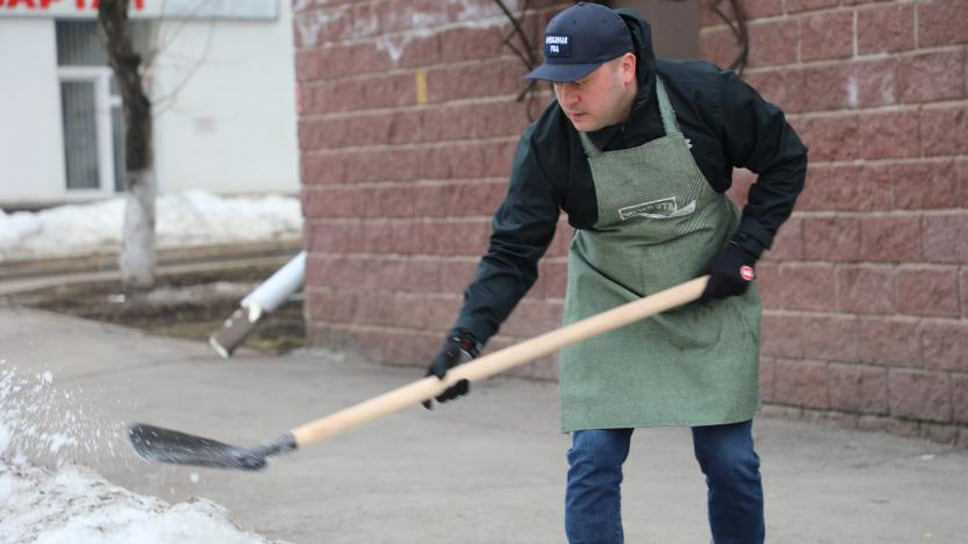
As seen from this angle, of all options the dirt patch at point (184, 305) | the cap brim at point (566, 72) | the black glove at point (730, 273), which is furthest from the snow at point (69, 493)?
the dirt patch at point (184, 305)

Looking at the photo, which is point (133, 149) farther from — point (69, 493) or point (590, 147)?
point (590, 147)

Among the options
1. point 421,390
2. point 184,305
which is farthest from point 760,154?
point 184,305

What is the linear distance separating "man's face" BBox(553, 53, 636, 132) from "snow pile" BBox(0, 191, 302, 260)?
16.0 m

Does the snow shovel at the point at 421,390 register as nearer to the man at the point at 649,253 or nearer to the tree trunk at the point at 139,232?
the man at the point at 649,253

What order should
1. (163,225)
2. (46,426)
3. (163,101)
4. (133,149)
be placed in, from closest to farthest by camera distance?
(46,426), (133,149), (163,225), (163,101)

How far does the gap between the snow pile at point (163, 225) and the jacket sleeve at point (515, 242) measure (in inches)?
621

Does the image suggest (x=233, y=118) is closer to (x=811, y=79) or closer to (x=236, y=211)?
(x=236, y=211)

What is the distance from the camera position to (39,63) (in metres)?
23.7

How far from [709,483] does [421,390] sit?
926mm

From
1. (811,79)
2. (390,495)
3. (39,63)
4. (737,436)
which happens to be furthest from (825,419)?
(39,63)

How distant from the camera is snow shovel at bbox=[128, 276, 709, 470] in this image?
A: 3967 mm

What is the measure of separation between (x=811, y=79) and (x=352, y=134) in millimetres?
3484

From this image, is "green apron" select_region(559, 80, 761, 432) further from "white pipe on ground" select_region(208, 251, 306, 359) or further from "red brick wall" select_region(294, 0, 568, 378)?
"white pipe on ground" select_region(208, 251, 306, 359)

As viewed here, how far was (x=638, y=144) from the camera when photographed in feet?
13.6
